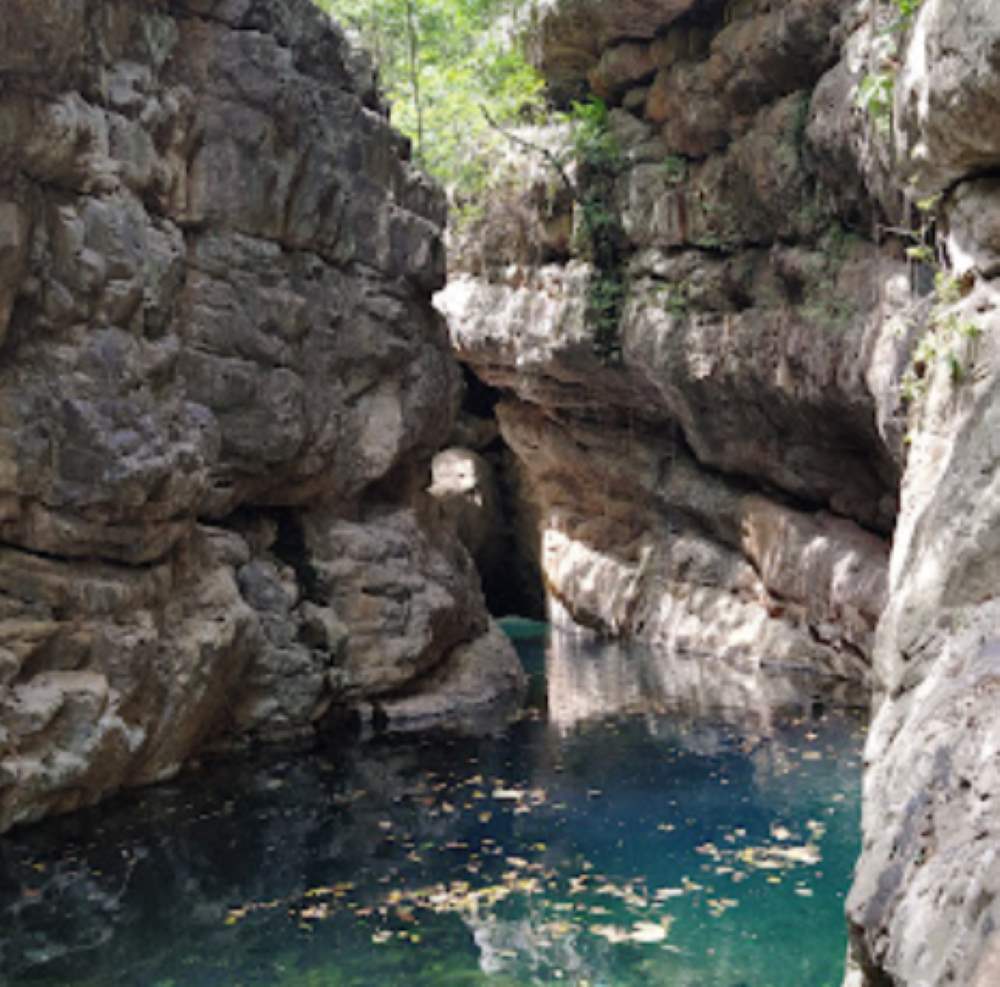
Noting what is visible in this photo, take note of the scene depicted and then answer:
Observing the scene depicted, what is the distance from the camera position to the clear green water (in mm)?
7098

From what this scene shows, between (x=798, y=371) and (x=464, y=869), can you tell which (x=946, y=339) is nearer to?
(x=464, y=869)

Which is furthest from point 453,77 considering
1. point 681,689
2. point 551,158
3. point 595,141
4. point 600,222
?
point 681,689

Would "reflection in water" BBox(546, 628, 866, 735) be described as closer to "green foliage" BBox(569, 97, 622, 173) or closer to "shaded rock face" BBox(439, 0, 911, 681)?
"shaded rock face" BBox(439, 0, 911, 681)

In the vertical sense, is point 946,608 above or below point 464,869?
above

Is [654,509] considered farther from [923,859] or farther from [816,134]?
[923,859]

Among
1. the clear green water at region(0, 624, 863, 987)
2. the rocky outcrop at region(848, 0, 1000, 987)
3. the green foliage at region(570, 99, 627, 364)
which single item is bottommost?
the clear green water at region(0, 624, 863, 987)

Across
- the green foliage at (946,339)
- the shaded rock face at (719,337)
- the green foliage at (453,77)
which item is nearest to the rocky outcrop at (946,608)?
the green foliage at (946,339)

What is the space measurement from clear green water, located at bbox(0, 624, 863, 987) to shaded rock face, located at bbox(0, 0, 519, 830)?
121 centimetres

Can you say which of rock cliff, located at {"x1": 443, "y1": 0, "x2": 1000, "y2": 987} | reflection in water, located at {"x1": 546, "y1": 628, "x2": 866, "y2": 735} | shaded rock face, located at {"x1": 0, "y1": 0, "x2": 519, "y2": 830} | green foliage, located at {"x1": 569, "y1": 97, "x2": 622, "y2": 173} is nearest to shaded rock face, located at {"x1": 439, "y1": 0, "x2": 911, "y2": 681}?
rock cliff, located at {"x1": 443, "y1": 0, "x2": 1000, "y2": 987}

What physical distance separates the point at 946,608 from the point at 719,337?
47.9 ft

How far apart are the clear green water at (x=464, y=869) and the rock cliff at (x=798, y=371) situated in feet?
7.58

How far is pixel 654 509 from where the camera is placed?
24.6 m

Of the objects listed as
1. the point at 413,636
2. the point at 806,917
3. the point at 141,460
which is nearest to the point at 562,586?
the point at 413,636

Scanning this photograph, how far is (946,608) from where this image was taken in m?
5.54
